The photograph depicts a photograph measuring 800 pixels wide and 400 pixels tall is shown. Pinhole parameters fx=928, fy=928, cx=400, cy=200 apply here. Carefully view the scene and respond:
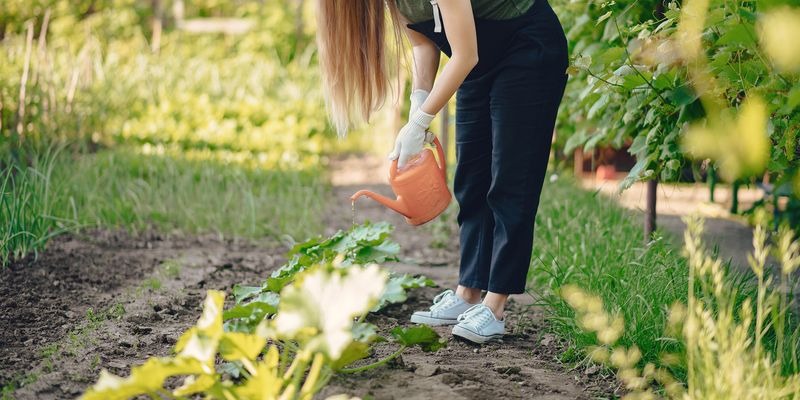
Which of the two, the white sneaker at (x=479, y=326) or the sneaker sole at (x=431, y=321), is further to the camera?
the sneaker sole at (x=431, y=321)

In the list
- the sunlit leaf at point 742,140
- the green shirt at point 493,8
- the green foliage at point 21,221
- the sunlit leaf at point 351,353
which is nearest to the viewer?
the sunlit leaf at point 742,140

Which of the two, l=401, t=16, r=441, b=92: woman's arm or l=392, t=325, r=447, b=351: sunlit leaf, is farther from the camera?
l=401, t=16, r=441, b=92: woman's arm

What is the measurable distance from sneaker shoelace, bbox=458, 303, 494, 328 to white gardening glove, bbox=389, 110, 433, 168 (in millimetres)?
455

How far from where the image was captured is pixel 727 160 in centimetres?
193

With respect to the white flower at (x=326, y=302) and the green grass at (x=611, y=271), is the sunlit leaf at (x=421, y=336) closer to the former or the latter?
the green grass at (x=611, y=271)

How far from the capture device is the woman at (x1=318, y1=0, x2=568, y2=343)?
246 centimetres

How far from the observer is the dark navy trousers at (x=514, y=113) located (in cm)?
247

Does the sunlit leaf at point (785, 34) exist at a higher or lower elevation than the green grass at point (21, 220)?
higher

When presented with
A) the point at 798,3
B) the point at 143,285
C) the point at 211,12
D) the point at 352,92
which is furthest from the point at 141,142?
the point at 211,12

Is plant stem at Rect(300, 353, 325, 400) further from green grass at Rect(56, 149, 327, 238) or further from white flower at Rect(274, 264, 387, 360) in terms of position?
green grass at Rect(56, 149, 327, 238)

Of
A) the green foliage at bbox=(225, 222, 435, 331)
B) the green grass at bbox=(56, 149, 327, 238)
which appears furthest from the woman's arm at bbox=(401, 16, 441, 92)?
the green grass at bbox=(56, 149, 327, 238)

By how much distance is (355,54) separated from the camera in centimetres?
266

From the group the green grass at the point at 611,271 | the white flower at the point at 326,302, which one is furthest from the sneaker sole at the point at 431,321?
the white flower at the point at 326,302

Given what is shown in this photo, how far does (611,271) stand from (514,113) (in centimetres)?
64
